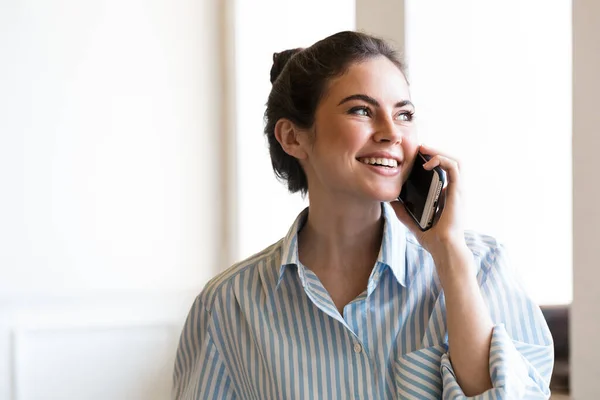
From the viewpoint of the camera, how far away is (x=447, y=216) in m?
1.35

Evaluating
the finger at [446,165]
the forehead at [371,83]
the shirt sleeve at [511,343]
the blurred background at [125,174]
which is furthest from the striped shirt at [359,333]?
the blurred background at [125,174]

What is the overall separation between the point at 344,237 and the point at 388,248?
10cm

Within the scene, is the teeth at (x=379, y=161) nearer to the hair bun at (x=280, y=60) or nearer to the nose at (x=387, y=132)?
the nose at (x=387, y=132)

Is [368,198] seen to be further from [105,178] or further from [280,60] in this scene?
[105,178]

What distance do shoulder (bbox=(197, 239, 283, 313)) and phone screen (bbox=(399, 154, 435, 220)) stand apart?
26cm

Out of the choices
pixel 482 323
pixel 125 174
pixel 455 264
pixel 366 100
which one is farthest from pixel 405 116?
pixel 125 174

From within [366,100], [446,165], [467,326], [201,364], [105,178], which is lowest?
[201,364]

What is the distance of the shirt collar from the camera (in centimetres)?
140

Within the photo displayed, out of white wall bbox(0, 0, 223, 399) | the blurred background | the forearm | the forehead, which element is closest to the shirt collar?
the forearm

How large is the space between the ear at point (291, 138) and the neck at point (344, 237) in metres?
0.09

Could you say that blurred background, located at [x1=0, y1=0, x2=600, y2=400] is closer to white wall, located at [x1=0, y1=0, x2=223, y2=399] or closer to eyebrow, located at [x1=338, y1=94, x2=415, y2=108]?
white wall, located at [x1=0, y1=0, x2=223, y2=399]

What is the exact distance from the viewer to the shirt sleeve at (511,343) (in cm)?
121

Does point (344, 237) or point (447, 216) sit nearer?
point (447, 216)

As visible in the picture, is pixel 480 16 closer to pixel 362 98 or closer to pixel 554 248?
pixel 554 248
